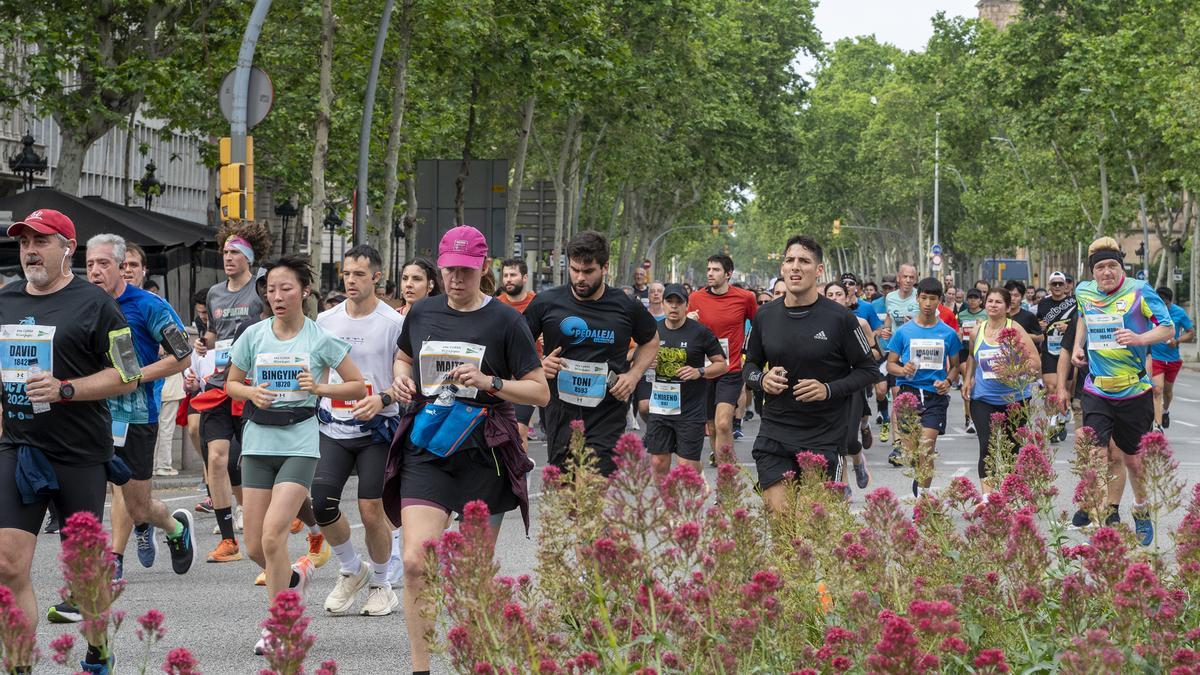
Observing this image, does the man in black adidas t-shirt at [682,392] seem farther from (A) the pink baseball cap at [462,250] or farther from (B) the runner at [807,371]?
(A) the pink baseball cap at [462,250]

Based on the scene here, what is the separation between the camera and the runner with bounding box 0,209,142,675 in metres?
6.73

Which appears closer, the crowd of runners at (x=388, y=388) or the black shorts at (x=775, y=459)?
the crowd of runners at (x=388, y=388)

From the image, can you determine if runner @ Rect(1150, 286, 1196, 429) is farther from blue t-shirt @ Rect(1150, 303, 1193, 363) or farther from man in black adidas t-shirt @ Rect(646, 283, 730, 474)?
man in black adidas t-shirt @ Rect(646, 283, 730, 474)

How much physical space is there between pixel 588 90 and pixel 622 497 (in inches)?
1367

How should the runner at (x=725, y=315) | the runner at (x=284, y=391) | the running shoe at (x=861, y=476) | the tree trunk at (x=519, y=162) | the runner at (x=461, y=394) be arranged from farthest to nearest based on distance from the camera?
the tree trunk at (x=519, y=162) → the runner at (x=725, y=315) → the running shoe at (x=861, y=476) → the runner at (x=284, y=391) → the runner at (x=461, y=394)

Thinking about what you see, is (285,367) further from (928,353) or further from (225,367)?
(928,353)

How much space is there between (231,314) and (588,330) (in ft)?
8.40

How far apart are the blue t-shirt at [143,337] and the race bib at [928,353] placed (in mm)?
7023

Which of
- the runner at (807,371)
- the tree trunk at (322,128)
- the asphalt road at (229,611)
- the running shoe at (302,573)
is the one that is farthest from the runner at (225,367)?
the tree trunk at (322,128)


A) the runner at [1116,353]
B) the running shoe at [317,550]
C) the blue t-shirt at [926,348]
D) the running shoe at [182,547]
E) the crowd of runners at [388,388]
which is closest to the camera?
the crowd of runners at [388,388]

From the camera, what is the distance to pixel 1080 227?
61.2 meters

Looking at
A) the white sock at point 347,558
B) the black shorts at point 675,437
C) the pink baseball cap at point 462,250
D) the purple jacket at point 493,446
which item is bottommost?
the white sock at point 347,558

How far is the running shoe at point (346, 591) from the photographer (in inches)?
362

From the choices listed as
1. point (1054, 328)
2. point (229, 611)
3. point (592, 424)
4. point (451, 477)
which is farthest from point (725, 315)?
point (451, 477)
